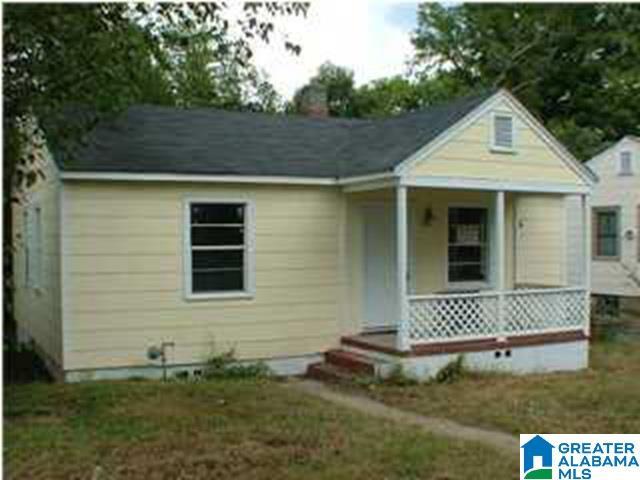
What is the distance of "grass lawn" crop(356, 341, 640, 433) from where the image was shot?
8914mm

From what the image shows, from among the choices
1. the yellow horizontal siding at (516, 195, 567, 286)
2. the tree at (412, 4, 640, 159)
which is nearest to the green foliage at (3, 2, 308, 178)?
the yellow horizontal siding at (516, 195, 567, 286)

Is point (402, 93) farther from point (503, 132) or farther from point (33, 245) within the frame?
point (33, 245)

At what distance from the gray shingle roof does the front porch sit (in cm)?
80

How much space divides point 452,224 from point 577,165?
2.43 m

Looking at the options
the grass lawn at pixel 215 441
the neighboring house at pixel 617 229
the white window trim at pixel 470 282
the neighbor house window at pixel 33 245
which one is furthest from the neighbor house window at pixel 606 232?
the neighbor house window at pixel 33 245

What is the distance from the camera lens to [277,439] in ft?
25.8

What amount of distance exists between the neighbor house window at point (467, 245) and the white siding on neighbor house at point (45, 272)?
22.6ft

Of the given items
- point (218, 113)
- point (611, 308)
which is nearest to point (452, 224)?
point (218, 113)

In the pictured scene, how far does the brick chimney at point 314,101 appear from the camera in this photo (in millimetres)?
18359

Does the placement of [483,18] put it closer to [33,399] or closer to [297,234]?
[297,234]

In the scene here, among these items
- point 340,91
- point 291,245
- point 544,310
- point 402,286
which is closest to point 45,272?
point 291,245

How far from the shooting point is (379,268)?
46.0ft

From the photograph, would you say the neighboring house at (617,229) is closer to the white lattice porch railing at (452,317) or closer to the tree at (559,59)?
the tree at (559,59)

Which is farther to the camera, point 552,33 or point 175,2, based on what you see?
point 552,33
